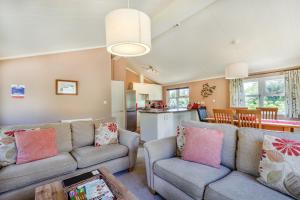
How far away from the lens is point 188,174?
146 cm

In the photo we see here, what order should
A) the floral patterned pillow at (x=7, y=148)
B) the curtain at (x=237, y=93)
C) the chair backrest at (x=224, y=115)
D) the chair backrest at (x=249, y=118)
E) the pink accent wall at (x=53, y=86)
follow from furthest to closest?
the curtain at (x=237, y=93)
the pink accent wall at (x=53, y=86)
the chair backrest at (x=224, y=115)
the chair backrest at (x=249, y=118)
the floral patterned pillow at (x=7, y=148)

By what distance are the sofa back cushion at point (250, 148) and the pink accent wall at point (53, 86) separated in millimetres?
4005

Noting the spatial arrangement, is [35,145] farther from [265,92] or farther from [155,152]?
[265,92]

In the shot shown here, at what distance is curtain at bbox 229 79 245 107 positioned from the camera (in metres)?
5.05

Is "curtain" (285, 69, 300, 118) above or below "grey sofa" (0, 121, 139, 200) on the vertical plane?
above

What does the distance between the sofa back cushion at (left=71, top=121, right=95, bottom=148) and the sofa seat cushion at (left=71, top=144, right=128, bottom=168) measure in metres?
0.13

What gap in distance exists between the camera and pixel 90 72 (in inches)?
179

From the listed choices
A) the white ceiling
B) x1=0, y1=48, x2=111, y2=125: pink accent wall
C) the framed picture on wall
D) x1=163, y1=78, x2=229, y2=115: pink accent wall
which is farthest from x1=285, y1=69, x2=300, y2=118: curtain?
the framed picture on wall

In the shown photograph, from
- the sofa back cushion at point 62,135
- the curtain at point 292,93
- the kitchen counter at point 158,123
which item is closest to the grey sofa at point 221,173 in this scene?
the sofa back cushion at point 62,135

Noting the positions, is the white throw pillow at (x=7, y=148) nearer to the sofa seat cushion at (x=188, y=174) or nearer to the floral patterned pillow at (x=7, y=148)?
the floral patterned pillow at (x=7, y=148)

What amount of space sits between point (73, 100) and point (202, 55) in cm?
404

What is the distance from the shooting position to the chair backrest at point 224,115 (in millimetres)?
2822

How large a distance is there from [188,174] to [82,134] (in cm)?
182

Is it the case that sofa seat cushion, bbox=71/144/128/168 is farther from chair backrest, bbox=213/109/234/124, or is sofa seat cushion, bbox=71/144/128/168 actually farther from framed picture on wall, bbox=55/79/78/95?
framed picture on wall, bbox=55/79/78/95
